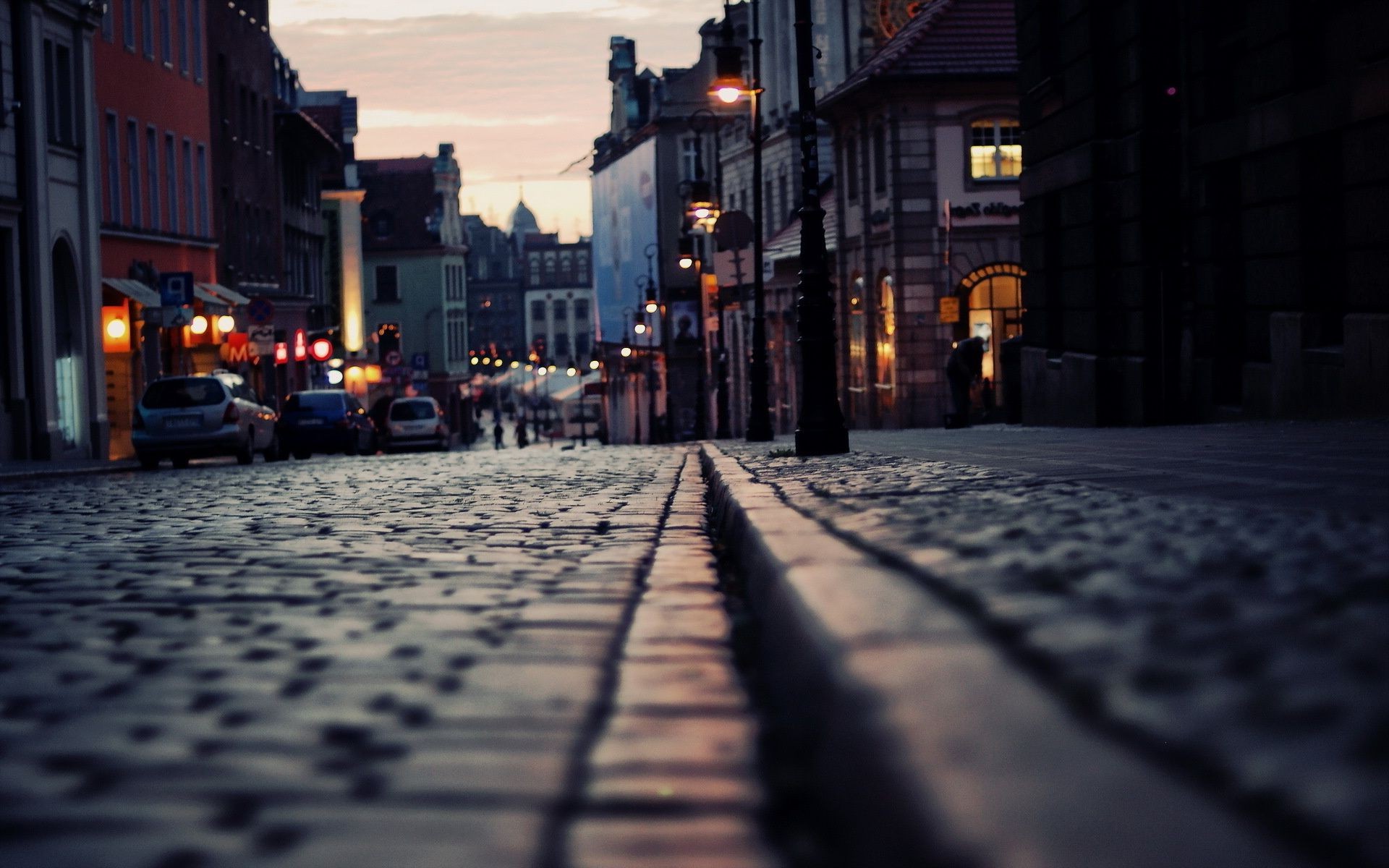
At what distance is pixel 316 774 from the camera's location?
3955 mm

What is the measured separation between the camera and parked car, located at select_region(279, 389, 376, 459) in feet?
131

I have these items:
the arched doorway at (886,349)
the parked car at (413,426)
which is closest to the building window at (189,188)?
the parked car at (413,426)

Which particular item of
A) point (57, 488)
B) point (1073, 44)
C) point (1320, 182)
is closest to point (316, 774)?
point (1320, 182)

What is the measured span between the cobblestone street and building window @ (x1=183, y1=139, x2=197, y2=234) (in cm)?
3801

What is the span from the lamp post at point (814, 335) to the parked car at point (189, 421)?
51.0 feet

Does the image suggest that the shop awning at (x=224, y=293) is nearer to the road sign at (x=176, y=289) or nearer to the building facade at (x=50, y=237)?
the building facade at (x=50, y=237)

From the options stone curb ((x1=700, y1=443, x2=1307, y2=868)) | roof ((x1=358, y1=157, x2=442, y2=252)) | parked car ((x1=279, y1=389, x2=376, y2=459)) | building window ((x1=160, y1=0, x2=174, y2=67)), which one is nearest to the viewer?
stone curb ((x1=700, y1=443, x2=1307, y2=868))

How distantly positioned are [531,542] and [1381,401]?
8.93 m

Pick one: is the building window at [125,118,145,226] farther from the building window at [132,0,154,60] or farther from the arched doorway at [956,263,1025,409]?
the arched doorway at [956,263,1025,409]

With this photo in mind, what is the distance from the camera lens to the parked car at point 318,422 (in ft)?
131

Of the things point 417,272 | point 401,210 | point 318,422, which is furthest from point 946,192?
point 401,210

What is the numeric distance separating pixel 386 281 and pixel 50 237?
89.4 metres

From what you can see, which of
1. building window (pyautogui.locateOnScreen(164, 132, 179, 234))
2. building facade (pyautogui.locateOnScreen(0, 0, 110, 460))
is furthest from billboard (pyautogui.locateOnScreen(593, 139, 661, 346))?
building facade (pyautogui.locateOnScreen(0, 0, 110, 460))

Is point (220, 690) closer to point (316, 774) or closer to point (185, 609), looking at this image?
point (316, 774)
